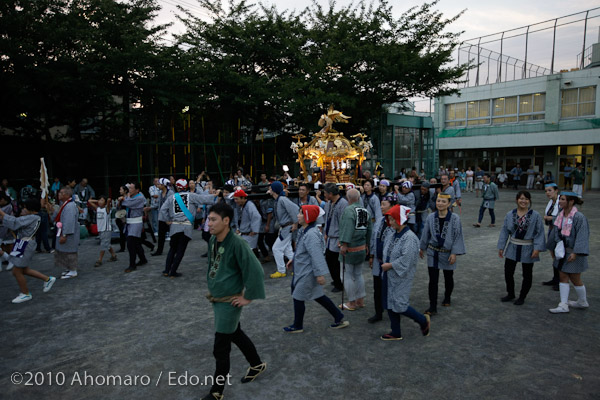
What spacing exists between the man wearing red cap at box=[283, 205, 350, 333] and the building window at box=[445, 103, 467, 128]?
32.4m

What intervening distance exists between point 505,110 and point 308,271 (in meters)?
31.5

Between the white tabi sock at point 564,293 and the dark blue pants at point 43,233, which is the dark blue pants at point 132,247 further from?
the white tabi sock at point 564,293

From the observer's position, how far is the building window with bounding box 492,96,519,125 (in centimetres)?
3072

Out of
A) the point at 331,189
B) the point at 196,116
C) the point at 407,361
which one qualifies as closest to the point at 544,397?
the point at 407,361

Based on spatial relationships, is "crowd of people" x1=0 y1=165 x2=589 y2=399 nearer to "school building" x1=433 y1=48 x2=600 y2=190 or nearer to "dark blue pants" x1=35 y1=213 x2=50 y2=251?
"dark blue pants" x1=35 y1=213 x2=50 y2=251

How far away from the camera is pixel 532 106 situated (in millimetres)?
29734

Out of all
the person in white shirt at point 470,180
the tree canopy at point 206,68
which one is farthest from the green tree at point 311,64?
the person in white shirt at point 470,180

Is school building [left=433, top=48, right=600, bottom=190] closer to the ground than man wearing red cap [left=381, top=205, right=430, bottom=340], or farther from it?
farther from it

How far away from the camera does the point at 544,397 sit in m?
3.72

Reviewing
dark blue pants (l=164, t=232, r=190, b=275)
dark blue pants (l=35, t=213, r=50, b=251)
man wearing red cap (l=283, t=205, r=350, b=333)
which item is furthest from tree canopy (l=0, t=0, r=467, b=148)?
man wearing red cap (l=283, t=205, r=350, b=333)

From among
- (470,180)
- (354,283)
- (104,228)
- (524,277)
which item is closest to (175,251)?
(104,228)

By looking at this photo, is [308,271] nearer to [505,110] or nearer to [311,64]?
[311,64]

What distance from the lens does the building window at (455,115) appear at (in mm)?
34000

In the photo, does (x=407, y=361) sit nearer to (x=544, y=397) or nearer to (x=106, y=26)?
(x=544, y=397)
